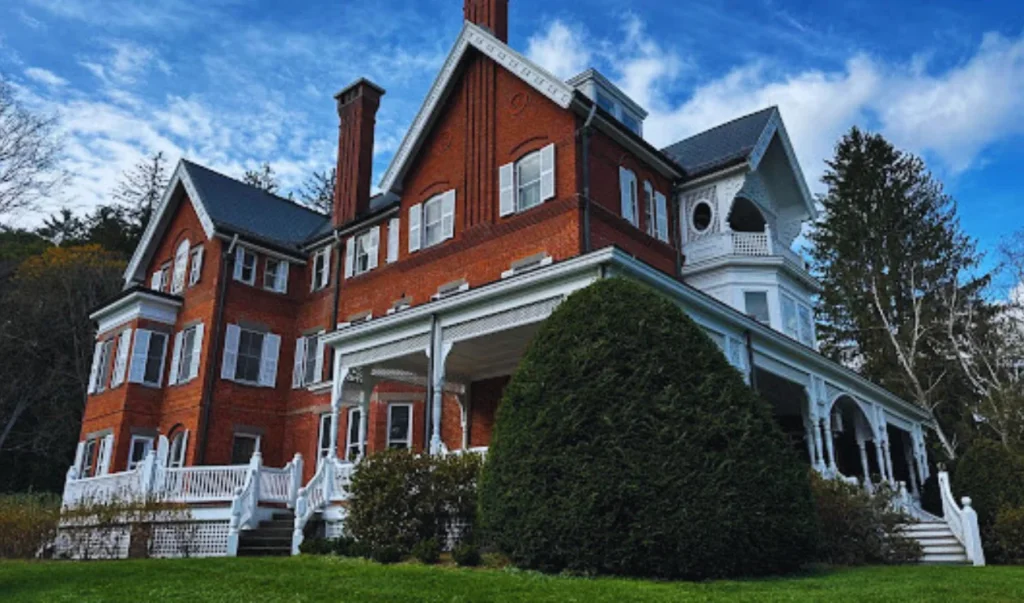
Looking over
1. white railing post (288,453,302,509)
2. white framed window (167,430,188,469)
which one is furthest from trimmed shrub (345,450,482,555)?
white framed window (167,430,188,469)

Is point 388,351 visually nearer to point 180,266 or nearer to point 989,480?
point 989,480

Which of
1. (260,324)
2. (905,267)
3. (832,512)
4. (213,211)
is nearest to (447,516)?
(832,512)

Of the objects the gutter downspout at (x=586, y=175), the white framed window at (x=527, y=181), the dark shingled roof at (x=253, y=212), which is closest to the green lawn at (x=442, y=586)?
the gutter downspout at (x=586, y=175)

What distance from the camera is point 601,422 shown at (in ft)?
30.8

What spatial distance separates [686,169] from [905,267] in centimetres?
1976

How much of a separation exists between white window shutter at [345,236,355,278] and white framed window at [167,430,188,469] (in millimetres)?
7317

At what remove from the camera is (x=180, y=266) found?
2780cm

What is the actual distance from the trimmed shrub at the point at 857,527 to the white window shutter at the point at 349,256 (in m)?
17.0

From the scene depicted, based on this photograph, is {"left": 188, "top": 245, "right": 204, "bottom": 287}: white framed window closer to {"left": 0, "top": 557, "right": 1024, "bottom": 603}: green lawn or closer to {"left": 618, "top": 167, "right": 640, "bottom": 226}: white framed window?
{"left": 618, "top": 167, "right": 640, "bottom": 226}: white framed window

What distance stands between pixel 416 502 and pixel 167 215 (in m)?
21.3

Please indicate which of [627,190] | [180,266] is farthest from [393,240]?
[180,266]

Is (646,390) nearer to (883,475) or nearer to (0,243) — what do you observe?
(883,475)

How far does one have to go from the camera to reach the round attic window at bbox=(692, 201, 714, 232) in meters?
22.8

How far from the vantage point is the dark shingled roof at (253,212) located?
87.9 feet
